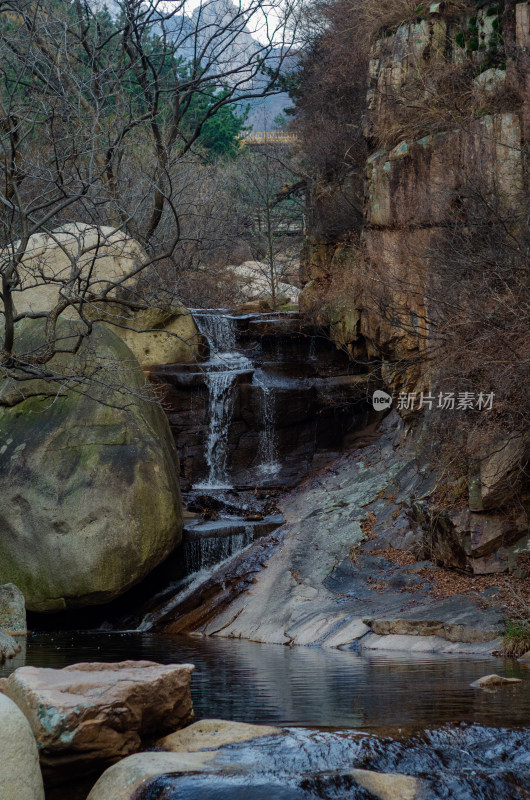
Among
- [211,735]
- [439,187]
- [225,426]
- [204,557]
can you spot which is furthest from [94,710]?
[225,426]

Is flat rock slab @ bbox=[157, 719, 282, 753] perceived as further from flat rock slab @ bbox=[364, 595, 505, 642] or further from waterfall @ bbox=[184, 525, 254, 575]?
waterfall @ bbox=[184, 525, 254, 575]

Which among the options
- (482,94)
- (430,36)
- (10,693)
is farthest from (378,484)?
(10,693)

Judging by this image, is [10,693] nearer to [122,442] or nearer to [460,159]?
[122,442]

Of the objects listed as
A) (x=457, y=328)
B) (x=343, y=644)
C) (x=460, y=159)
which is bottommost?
(x=343, y=644)

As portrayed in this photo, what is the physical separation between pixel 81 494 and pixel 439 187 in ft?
24.4

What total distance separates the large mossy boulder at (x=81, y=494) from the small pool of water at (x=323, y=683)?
131 centimetres

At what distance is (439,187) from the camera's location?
45.6 ft

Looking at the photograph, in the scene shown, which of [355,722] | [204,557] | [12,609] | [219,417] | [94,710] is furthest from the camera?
[219,417]

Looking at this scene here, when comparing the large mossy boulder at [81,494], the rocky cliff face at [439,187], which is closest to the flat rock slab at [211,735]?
the rocky cliff face at [439,187]

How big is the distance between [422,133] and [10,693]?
1209cm

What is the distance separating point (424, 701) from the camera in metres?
6.21

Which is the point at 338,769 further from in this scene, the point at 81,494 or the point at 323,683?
the point at 81,494

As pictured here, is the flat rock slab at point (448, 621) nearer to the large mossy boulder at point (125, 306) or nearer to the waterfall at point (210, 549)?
the waterfall at point (210, 549)

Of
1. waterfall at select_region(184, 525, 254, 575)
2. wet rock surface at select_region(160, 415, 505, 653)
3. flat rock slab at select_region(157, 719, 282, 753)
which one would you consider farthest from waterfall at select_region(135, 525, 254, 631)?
flat rock slab at select_region(157, 719, 282, 753)
